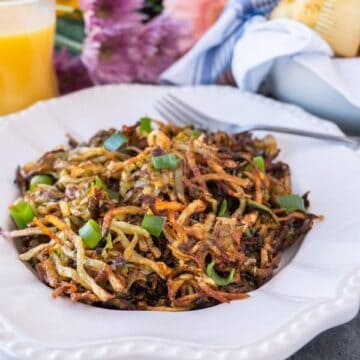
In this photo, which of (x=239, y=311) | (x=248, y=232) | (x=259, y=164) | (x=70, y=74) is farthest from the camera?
(x=70, y=74)

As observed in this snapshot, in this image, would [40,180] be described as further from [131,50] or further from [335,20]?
[335,20]

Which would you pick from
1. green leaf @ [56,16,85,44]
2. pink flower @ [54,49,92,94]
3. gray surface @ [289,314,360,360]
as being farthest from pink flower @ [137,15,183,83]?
gray surface @ [289,314,360,360]

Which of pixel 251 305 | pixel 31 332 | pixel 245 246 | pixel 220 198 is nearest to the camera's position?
pixel 31 332

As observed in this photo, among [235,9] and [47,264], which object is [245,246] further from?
[235,9]

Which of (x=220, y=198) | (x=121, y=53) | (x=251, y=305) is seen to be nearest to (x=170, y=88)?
(x=121, y=53)

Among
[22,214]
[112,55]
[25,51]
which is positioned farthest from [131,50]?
[22,214]

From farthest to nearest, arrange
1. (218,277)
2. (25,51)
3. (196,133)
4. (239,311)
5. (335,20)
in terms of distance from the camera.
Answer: (25,51)
(335,20)
(196,133)
(218,277)
(239,311)

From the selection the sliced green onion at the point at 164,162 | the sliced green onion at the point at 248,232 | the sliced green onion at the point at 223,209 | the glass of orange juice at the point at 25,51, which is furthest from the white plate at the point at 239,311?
the glass of orange juice at the point at 25,51

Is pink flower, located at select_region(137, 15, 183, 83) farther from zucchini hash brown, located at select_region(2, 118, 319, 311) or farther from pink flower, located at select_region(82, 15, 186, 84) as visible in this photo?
zucchini hash brown, located at select_region(2, 118, 319, 311)
